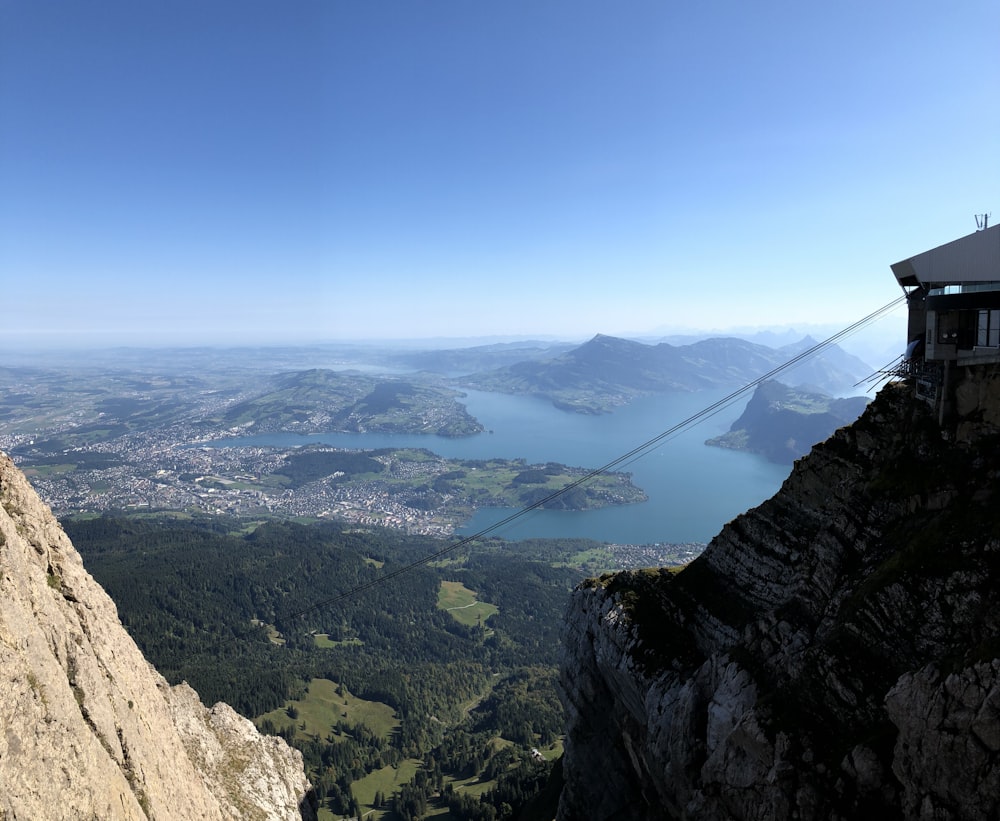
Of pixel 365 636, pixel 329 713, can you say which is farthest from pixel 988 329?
pixel 365 636

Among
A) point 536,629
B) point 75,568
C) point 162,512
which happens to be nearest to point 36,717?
point 75,568

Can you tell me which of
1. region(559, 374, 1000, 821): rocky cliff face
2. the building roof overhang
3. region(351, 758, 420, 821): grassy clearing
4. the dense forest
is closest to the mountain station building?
the building roof overhang

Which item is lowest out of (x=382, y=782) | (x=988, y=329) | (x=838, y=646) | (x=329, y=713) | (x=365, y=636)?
(x=365, y=636)

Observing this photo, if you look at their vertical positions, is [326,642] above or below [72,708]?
below

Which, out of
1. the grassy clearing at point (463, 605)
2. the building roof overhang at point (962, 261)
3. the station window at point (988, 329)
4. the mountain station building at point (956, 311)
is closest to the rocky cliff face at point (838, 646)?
the mountain station building at point (956, 311)

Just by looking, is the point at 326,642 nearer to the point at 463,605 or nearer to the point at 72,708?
the point at 463,605

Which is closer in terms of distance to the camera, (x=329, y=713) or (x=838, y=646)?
(x=838, y=646)

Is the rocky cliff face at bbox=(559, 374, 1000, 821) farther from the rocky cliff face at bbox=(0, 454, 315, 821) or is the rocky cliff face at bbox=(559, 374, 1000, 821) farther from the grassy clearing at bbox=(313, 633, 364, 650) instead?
the grassy clearing at bbox=(313, 633, 364, 650)

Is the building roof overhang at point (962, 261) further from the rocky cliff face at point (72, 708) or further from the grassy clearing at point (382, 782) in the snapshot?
the grassy clearing at point (382, 782)
